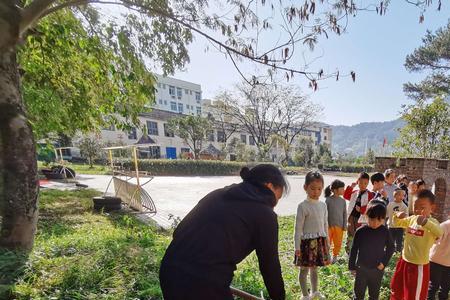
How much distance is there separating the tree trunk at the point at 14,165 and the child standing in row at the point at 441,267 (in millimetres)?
4793

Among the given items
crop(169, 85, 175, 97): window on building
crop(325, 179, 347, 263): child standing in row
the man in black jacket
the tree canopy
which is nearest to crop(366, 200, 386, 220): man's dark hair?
crop(325, 179, 347, 263): child standing in row

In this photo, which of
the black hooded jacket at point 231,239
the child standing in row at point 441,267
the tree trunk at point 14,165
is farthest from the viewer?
the child standing in row at point 441,267

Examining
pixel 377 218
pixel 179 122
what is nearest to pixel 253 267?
pixel 377 218

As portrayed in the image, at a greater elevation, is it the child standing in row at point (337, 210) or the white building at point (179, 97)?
the white building at point (179, 97)

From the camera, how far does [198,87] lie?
212 ft

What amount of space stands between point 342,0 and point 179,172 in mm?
24619

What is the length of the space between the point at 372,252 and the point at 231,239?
2.26 metres

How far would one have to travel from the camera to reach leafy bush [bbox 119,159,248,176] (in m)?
25.4

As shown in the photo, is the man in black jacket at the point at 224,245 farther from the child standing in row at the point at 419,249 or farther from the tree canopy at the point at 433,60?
the tree canopy at the point at 433,60

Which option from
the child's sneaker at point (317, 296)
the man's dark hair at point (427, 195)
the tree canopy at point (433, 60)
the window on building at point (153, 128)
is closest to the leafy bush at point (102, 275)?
the child's sneaker at point (317, 296)

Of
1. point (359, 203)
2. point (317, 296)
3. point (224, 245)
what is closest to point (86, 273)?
point (224, 245)

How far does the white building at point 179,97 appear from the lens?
2349 inches

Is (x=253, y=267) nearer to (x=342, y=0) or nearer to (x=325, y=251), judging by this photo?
(x=325, y=251)

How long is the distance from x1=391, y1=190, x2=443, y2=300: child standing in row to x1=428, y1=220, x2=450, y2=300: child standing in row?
1.00 feet
